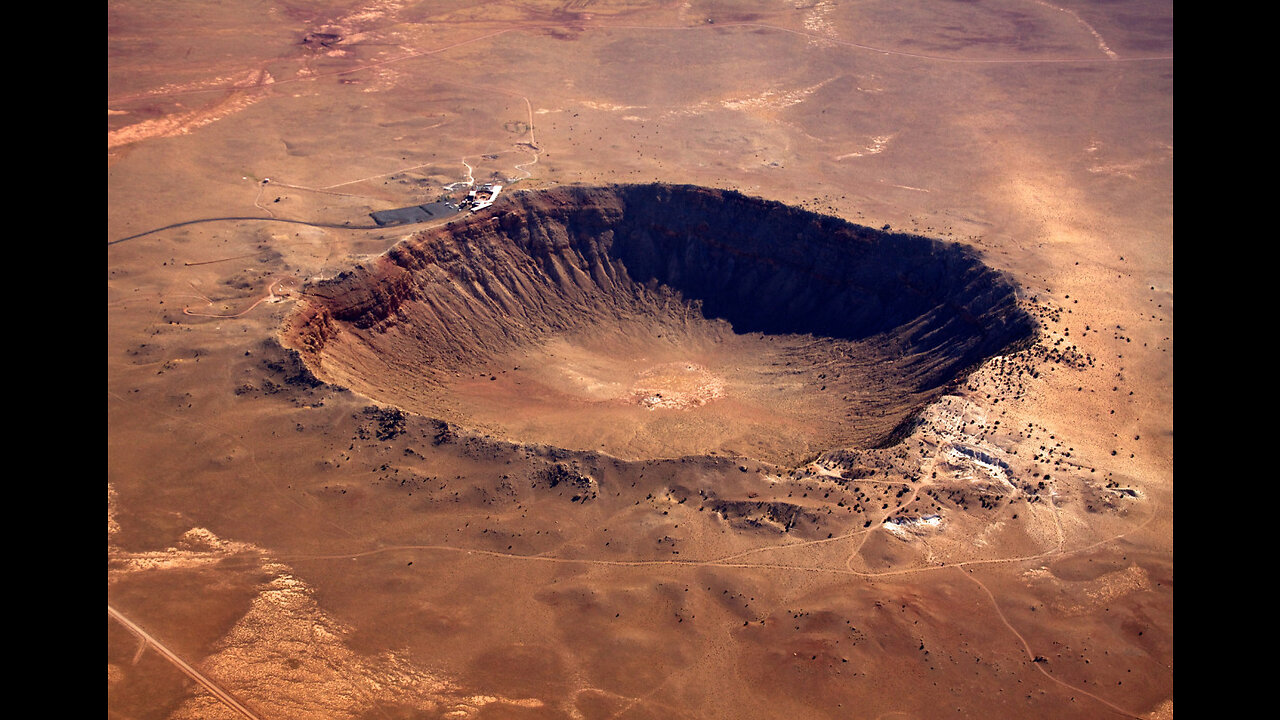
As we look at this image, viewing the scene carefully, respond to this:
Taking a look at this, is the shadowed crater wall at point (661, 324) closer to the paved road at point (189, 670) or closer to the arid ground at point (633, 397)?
the arid ground at point (633, 397)

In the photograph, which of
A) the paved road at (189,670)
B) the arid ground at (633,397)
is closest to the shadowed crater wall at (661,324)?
the arid ground at (633,397)

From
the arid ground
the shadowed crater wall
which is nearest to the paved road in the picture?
the arid ground

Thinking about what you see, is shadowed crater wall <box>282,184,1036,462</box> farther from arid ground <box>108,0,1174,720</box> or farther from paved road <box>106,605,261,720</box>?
paved road <box>106,605,261,720</box>

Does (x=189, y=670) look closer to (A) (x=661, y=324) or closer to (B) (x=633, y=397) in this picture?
(B) (x=633, y=397)

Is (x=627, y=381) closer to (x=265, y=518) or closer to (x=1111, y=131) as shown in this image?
(x=265, y=518)

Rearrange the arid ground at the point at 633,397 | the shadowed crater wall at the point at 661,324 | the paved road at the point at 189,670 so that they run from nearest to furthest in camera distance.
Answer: the paved road at the point at 189,670, the arid ground at the point at 633,397, the shadowed crater wall at the point at 661,324

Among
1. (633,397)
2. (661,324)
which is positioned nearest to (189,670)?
(633,397)
